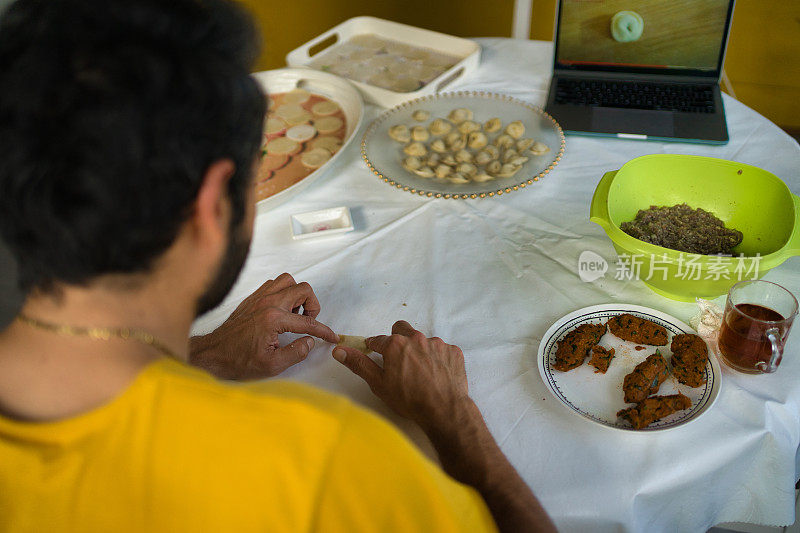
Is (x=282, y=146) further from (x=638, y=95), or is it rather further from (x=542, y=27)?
(x=542, y=27)

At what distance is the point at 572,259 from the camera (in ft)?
3.93

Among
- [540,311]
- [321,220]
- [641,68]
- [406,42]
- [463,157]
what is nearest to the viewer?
[540,311]

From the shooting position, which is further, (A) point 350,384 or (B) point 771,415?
(A) point 350,384

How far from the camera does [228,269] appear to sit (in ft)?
2.30

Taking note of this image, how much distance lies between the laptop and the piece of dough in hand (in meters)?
0.85

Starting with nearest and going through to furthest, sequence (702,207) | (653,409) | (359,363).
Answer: (653,409) < (359,363) < (702,207)

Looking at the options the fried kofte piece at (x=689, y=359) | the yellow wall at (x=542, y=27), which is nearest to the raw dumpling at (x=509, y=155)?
the fried kofte piece at (x=689, y=359)

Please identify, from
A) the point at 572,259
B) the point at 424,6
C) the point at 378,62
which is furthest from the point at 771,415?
the point at 424,6

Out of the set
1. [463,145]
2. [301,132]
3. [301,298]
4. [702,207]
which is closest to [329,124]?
[301,132]

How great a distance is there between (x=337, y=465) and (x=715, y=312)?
750mm

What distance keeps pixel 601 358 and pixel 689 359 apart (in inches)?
5.0

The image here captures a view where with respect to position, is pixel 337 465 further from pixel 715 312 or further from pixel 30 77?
pixel 715 312

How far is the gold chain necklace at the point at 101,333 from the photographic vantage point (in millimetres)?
631

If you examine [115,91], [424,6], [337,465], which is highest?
[115,91]
